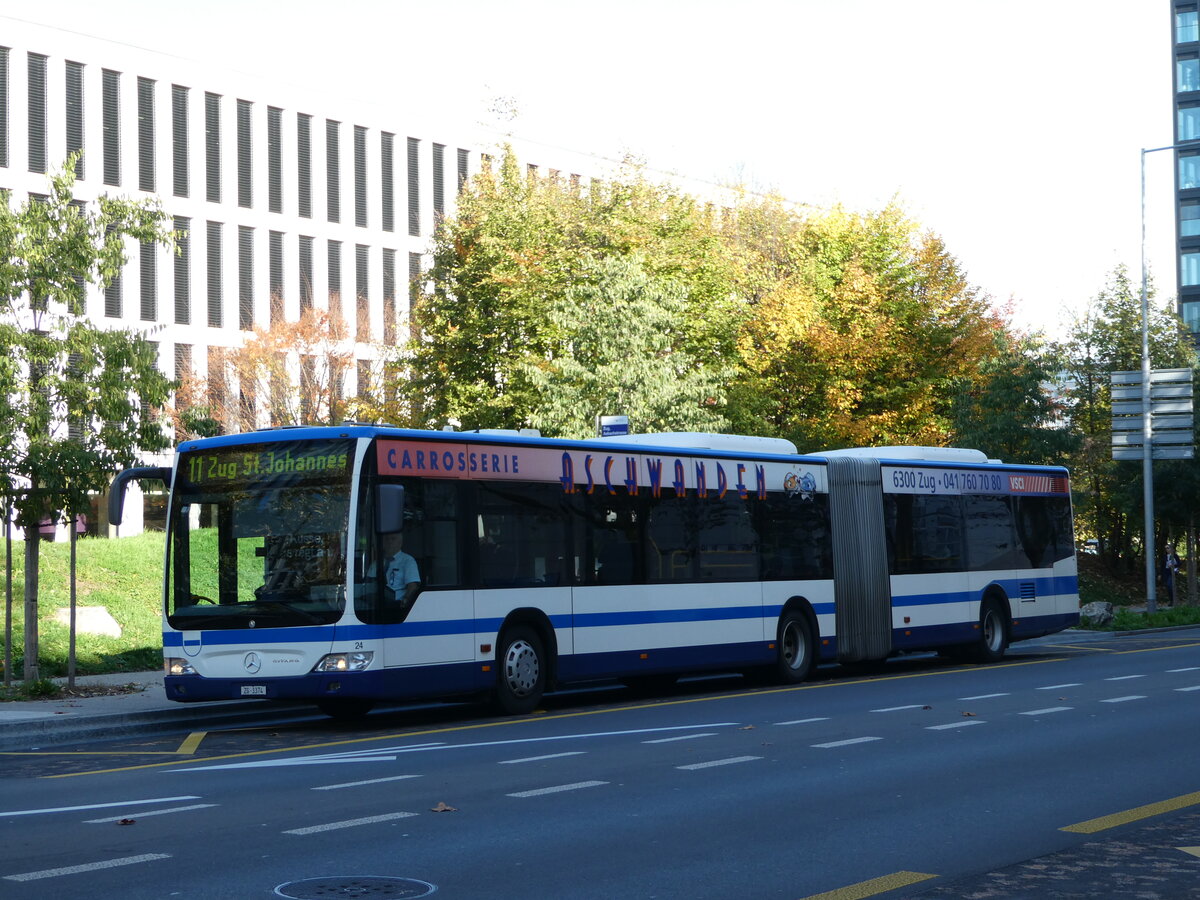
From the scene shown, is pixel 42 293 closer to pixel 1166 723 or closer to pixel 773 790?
pixel 773 790

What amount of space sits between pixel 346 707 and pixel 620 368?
17707 mm

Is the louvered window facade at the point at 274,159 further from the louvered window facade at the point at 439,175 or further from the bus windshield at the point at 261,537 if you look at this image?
the bus windshield at the point at 261,537

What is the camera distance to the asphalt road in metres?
7.66

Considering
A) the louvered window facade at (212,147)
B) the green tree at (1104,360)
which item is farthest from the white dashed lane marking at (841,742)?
the louvered window facade at (212,147)

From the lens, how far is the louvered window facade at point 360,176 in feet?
222

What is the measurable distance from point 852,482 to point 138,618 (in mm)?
12835

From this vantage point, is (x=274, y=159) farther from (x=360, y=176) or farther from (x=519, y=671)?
(x=519, y=671)

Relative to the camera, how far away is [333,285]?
6631 cm

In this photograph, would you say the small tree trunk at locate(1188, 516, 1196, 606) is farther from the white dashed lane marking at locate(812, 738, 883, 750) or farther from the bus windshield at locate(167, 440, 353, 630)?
the bus windshield at locate(167, 440, 353, 630)

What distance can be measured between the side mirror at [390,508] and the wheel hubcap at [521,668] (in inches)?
95.6

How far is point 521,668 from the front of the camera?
17.3 m

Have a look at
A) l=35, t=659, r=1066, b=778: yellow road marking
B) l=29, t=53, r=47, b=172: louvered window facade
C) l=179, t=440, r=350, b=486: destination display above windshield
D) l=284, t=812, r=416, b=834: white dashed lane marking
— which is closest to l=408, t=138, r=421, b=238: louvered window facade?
l=29, t=53, r=47, b=172: louvered window facade

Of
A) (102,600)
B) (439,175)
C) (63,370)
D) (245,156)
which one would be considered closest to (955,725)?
(63,370)

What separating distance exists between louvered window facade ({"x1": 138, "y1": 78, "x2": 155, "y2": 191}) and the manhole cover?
55.6 m
